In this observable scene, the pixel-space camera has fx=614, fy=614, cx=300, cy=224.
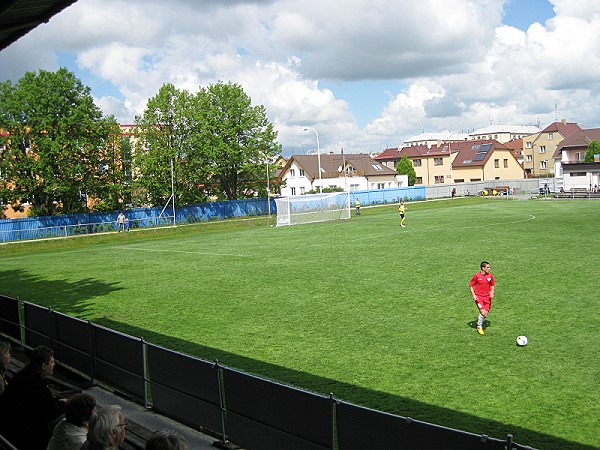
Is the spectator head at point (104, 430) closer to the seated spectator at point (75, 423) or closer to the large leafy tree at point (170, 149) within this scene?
the seated spectator at point (75, 423)

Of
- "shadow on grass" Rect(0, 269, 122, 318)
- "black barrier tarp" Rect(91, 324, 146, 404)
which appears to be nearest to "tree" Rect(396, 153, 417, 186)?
"shadow on grass" Rect(0, 269, 122, 318)

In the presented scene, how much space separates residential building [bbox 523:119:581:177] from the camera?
11631 cm

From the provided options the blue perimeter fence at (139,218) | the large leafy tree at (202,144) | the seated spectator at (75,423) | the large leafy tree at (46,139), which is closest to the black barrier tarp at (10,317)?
the seated spectator at (75,423)

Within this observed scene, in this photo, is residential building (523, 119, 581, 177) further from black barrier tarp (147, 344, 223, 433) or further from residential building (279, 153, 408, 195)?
black barrier tarp (147, 344, 223, 433)

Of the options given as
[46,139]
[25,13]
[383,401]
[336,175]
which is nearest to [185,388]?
[383,401]

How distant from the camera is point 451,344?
14422 millimetres

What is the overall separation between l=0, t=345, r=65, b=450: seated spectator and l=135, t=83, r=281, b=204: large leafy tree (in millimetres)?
59520

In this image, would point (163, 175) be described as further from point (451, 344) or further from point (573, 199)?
point (451, 344)

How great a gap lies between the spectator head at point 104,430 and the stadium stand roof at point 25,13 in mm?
6052

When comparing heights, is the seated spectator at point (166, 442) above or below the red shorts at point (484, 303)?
above

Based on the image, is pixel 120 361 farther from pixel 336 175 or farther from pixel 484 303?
pixel 336 175

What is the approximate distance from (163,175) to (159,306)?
153 ft

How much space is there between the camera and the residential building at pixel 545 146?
116m

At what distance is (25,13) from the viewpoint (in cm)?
945
